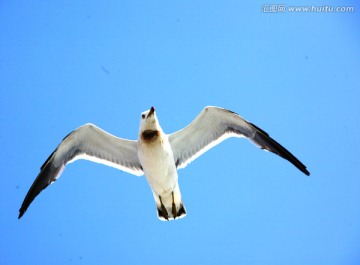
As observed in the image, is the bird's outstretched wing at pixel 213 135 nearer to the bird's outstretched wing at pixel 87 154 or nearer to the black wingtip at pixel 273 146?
the black wingtip at pixel 273 146

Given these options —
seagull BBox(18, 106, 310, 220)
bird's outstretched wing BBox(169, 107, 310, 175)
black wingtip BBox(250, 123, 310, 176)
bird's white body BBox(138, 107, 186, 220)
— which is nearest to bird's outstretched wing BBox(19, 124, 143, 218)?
seagull BBox(18, 106, 310, 220)

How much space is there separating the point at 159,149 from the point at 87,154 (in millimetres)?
1467

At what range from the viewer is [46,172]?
22.5 feet

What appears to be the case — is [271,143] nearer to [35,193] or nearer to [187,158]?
[187,158]

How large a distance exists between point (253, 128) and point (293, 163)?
87 centimetres

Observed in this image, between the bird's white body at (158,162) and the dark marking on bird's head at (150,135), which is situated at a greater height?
the dark marking on bird's head at (150,135)

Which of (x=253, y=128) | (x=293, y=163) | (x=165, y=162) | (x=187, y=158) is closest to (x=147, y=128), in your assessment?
(x=165, y=162)

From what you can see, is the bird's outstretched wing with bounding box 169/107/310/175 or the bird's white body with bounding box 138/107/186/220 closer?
the bird's white body with bounding box 138/107/186/220

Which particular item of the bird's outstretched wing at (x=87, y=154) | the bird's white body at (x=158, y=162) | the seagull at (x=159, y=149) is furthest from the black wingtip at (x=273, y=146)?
the bird's outstretched wing at (x=87, y=154)

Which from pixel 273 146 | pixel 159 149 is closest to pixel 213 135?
pixel 273 146

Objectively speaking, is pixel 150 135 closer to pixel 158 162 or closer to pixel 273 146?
pixel 158 162

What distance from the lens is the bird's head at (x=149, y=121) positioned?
629cm

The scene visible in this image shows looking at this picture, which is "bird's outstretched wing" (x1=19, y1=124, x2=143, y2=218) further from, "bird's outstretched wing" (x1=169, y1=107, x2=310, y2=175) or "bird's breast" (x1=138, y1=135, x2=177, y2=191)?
"bird's outstretched wing" (x1=169, y1=107, x2=310, y2=175)

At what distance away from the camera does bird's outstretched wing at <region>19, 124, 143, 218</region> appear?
6789 mm
